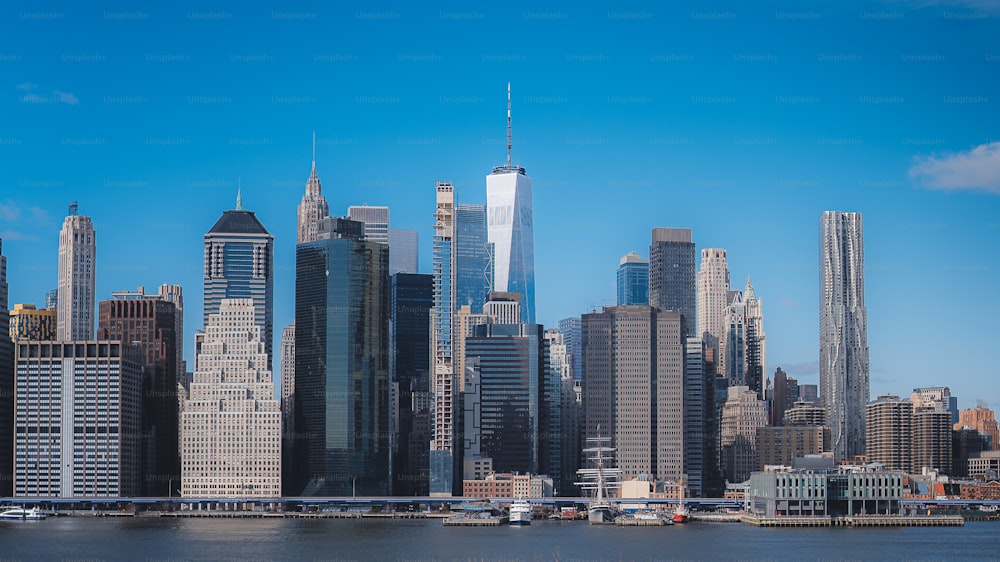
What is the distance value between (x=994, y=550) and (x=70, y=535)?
324 feet

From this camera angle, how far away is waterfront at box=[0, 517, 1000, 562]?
147 metres

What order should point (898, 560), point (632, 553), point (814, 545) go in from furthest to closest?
1. point (814, 545)
2. point (632, 553)
3. point (898, 560)

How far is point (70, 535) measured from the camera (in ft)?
604

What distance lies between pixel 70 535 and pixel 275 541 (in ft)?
87.2

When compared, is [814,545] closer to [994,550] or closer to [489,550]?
[994,550]

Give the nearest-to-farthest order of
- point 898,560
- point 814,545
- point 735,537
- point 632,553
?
point 898,560, point 632,553, point 814,545, point 735,537

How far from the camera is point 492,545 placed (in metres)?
165

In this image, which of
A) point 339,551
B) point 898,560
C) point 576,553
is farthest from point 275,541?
point 898,560

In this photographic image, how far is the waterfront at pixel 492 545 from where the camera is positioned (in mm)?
147375

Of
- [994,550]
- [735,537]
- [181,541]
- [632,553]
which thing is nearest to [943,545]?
[994,550]

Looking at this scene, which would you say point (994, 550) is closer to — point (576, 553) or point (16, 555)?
point (576, 553)

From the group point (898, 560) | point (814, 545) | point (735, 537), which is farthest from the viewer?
point (735, 537)

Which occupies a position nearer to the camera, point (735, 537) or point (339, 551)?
point (339, 551)

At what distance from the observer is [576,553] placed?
498 feet
